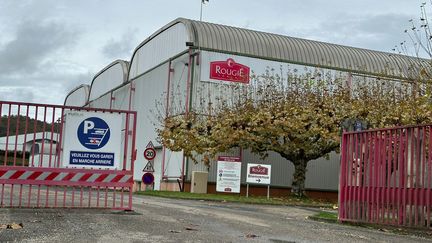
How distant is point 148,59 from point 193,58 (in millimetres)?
8835

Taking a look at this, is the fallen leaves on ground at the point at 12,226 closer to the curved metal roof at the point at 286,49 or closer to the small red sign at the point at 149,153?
the small red sign at the point at 149,153

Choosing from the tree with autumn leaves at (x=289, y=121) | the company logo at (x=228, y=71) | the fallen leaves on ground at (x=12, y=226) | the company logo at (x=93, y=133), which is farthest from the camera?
the company logo at (x=228, y=71)

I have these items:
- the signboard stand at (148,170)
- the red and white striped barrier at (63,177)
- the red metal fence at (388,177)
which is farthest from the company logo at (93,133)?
the signboard stand at (148,170)

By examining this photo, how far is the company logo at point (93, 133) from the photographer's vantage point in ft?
43.9

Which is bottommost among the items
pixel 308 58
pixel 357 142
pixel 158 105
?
pixel 357 142

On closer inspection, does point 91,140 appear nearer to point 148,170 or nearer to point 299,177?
point 148,170

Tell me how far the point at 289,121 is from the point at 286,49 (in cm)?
968

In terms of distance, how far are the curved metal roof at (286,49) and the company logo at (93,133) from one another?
837 inches

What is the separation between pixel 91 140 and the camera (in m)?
13.4

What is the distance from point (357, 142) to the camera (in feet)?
48.6

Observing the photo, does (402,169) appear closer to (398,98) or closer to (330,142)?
(330,142)

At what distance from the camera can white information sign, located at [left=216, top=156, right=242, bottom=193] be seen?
29.2 meters

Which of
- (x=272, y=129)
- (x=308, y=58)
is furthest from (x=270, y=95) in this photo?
(x=308, y=58)

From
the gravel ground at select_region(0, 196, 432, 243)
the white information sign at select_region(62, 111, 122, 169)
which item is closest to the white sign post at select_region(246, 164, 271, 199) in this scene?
the gravel ground at select_region(0, 196, 432, 243)
